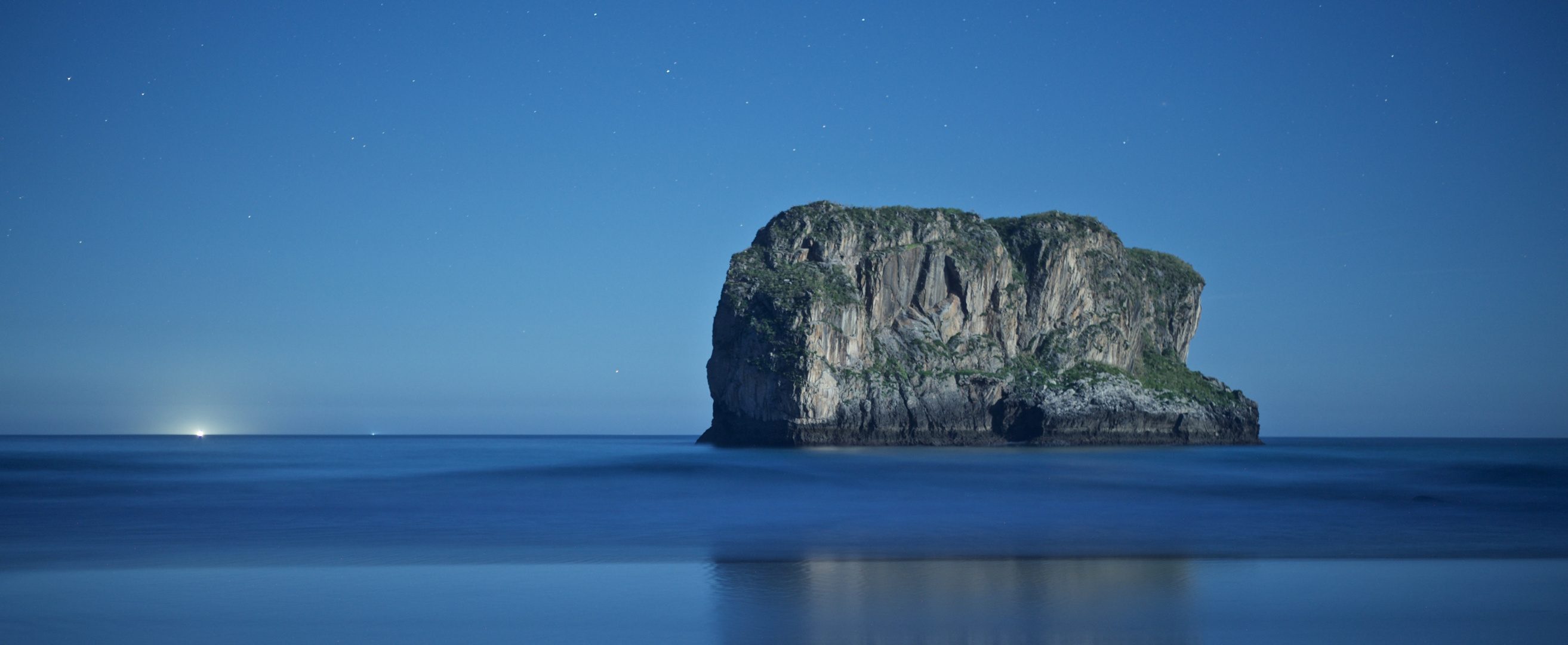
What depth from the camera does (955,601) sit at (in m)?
10.6

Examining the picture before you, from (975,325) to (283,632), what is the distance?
252ft

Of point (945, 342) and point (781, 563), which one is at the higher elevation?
point (945, 342)

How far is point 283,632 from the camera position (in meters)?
9.27

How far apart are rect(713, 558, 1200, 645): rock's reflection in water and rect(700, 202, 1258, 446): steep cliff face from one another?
181 feet

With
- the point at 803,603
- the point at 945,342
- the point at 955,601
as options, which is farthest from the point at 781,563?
the point at 945,342

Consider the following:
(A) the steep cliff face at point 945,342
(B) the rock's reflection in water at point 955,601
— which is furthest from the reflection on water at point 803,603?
(A) the steep cliff face at point 945,342

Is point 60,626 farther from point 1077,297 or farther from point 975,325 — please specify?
point 1077,297

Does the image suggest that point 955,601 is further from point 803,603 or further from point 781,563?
point 781,563

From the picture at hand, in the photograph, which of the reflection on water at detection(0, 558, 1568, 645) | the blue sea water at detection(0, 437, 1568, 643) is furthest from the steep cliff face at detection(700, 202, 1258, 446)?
the reflection on water at detection(0, 558, 1568, 645)

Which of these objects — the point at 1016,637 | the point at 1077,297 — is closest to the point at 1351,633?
the point at 1016,637

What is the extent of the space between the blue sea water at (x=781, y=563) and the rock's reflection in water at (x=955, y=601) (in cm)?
5

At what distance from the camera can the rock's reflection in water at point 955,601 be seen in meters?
8.99

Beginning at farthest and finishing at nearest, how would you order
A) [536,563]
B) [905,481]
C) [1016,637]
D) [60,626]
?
[905,481]
[536,563]
[60,626]
[1016,637]

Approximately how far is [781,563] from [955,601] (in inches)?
152
